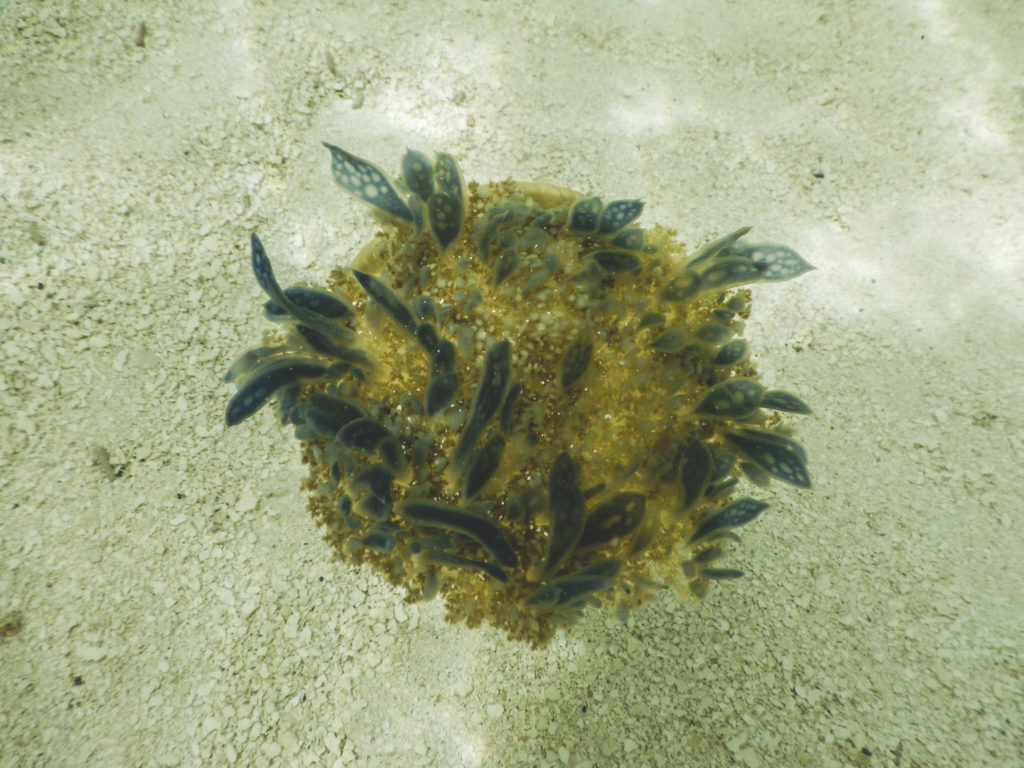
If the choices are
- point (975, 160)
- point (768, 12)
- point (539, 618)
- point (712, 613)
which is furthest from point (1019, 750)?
point (768, 12)

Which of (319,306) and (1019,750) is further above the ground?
(319,306)

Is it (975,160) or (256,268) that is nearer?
(256,268)

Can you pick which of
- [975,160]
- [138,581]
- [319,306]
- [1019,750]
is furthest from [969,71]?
[138,581]

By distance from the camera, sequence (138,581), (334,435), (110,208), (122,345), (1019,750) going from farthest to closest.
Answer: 1. (110,208)
2. (122,345)
3. (138,581)
4. (1019,750)
5. (334,435)

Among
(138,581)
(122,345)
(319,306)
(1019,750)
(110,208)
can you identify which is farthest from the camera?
(110,208)

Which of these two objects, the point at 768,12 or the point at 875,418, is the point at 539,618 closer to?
the point at 875,418

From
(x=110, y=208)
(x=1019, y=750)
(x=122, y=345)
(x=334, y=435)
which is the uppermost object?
(x=110, y=208)
